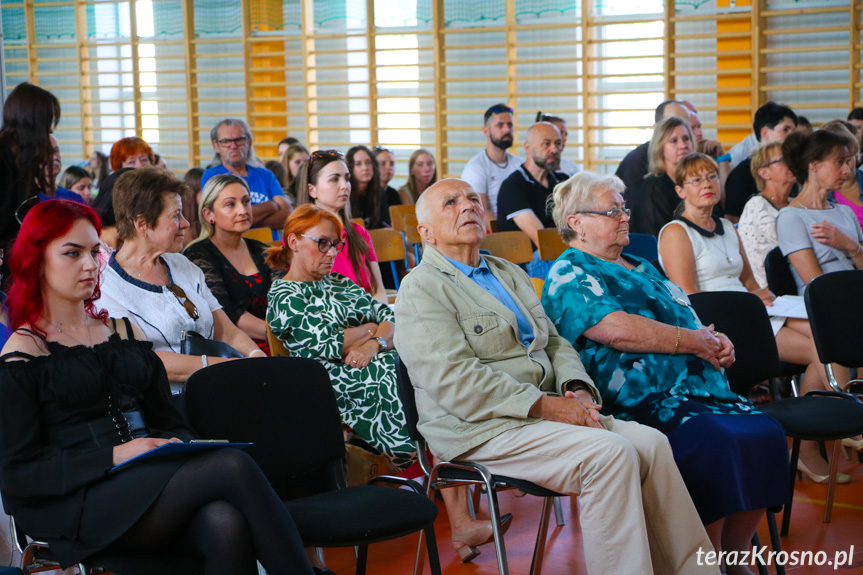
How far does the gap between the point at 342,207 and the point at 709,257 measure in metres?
1.74

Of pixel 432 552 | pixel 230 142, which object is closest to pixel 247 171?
pixel 230 142

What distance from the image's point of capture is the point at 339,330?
3330 millimetres

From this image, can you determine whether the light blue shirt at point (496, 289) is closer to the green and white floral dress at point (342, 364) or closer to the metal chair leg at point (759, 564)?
the green and white floral dress at point (342, 364)

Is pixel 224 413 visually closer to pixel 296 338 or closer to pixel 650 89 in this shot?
pixel 296 338

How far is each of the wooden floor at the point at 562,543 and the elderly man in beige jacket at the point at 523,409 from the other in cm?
61

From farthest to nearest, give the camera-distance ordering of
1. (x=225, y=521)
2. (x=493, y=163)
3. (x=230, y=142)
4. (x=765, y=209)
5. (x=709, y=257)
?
(x=493, y=163)
(x=230, y=142)
(x=765, y=209)
(x=709, y=257)
(x=225, y=521)

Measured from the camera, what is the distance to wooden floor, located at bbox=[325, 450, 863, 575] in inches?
116

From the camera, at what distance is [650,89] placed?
29.5 feet

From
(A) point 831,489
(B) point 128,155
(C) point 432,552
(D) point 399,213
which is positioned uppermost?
(B) point 128,155

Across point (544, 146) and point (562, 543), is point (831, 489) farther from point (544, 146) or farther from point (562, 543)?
point (544, 146)

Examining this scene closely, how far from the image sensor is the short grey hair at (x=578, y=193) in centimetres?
296

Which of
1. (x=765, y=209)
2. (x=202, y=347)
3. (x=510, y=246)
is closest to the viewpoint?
(x=202, y=347)

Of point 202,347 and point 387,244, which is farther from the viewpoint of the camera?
point 387,244

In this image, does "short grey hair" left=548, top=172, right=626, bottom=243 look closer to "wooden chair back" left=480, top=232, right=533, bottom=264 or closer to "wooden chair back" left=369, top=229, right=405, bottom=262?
"wooden chair back" left=480, top=232, right=533, bottom=264
